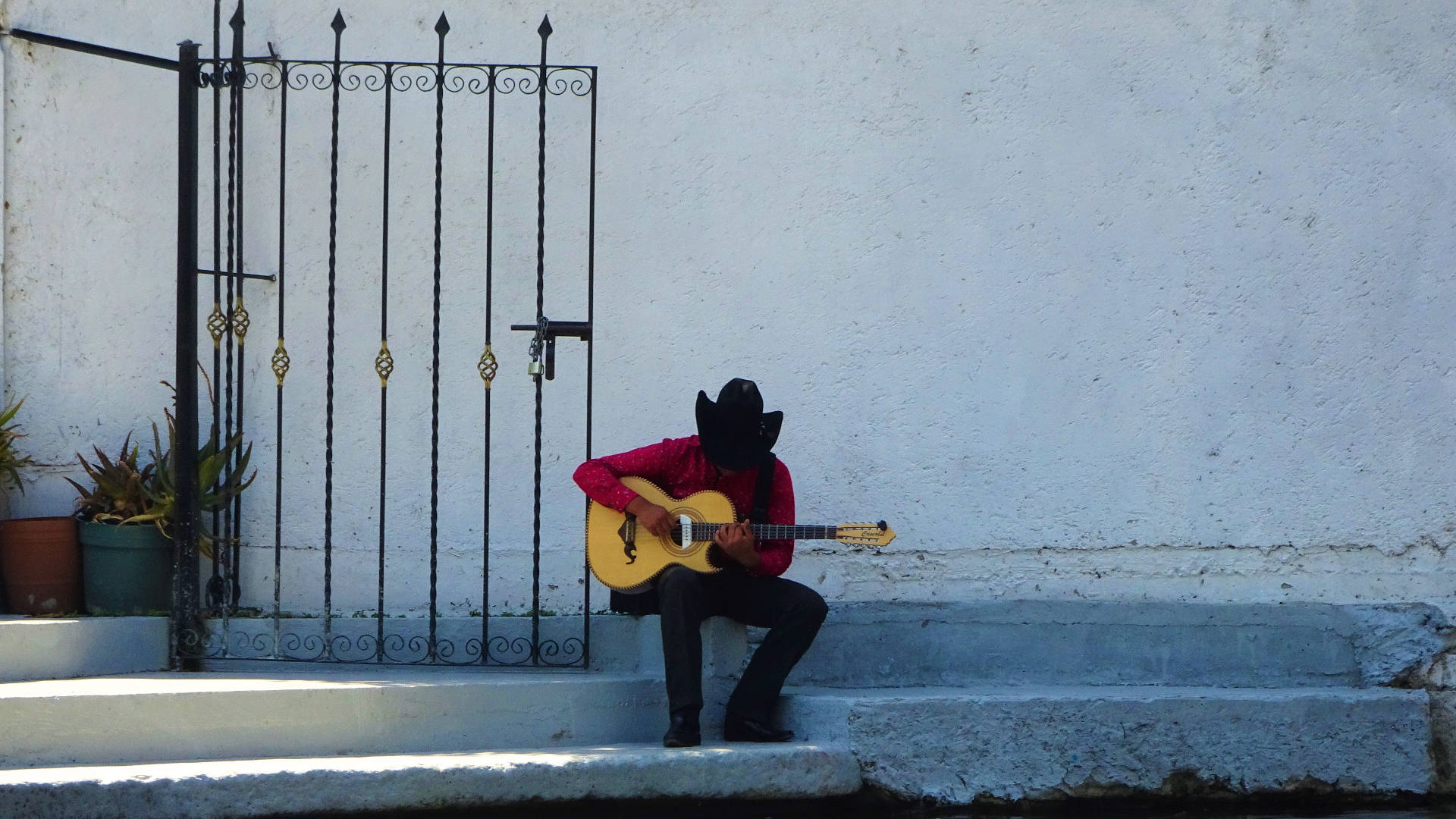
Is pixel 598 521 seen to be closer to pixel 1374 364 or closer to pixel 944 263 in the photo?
pixel 944 263

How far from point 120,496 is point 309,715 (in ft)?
4.60

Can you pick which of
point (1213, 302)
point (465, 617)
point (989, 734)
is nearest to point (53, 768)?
point (465, 617)

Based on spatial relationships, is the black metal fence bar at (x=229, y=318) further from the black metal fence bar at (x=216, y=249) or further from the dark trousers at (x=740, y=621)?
the dark trousers at (x=740, y=621)

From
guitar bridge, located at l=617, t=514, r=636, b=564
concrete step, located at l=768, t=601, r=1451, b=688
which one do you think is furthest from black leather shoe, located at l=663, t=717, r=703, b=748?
concrete step, located at l=768, t=601, r=1451, b=688

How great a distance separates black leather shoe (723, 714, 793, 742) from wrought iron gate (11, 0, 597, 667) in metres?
0.69

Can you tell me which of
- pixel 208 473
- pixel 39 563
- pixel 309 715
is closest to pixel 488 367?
pixel 208 473

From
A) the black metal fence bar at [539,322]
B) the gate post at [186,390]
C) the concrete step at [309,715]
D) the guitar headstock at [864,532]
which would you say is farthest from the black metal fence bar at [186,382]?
the guitar headstock at [864,532]

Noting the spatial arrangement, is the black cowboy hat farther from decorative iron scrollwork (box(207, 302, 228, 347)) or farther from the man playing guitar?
decorative iron scrollwork (box(207, 302, 228, 347))

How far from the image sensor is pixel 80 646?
189 inches

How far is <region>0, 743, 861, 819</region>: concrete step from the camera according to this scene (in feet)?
12.8

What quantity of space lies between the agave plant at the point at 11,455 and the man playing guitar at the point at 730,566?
7.24 ft

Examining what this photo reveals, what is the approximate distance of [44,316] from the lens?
17.9 feet

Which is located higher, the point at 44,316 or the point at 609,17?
the point at 609,17

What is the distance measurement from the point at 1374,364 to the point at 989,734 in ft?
7.03
